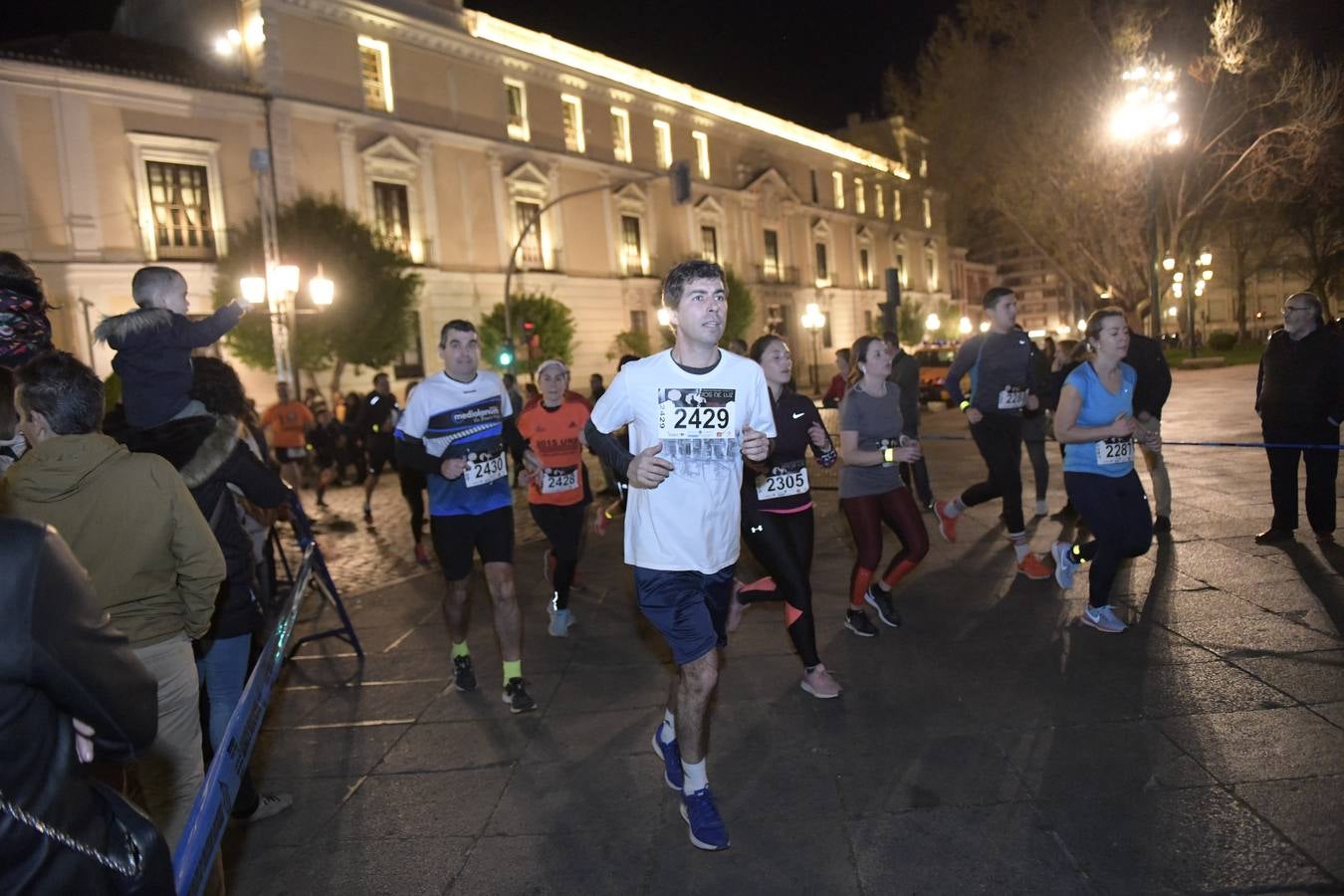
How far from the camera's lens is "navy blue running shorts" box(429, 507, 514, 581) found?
208 inches

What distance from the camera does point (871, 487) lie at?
233 inches

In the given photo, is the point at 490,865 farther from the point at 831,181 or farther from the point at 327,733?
the point at 831,181

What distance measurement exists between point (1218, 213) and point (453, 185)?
2591 centimetres

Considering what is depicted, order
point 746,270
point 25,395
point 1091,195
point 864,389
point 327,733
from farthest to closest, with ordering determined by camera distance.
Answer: point 746,270 < point 1091,195 < point 864,389 < point 327,733 < point 25,395

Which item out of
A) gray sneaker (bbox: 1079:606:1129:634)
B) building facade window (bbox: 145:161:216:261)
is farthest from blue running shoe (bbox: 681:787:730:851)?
building facade window (bbox: 145:161:216:261)

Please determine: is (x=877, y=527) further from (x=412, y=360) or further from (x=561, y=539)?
(x=412, y=360)

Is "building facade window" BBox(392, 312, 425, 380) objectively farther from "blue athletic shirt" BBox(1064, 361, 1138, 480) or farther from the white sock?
the white sock

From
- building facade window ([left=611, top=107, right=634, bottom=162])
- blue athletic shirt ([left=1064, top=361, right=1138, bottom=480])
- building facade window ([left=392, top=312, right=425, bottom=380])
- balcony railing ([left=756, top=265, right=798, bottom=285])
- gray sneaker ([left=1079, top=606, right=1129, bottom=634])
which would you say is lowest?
gray sneaker ([left=1079, top=606, right=1129, bottom=634])

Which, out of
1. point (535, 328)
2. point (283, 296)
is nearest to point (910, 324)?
point (535, 328)

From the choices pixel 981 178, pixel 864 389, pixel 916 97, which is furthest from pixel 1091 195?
pixel 864 389

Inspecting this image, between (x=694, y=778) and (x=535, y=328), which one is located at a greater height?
(x=535, y=328)

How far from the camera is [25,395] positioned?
2.71m

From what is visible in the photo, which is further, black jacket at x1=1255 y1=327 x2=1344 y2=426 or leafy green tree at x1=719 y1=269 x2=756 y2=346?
leafy green tree at x1=719 y1=269 x2=756 y2=346

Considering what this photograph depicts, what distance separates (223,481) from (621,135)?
39.8 meters
